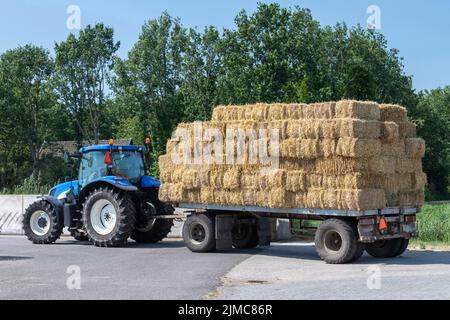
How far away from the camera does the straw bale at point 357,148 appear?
Result: 541 inches

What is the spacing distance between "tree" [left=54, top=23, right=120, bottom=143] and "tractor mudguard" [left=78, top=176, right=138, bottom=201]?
3871 centimetres

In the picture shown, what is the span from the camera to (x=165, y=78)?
2327 inches

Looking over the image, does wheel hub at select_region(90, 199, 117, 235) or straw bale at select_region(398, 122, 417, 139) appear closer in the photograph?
straw bale at select_region(398, 122, 417, 139)

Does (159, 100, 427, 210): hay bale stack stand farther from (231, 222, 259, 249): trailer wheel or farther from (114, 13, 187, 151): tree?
(114, 13, 187, 151): tree

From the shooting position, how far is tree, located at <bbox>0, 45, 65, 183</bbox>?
56.8 m

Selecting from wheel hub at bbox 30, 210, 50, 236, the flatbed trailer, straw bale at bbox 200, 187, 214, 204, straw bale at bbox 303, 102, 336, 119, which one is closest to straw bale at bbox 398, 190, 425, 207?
the flatbed trailer

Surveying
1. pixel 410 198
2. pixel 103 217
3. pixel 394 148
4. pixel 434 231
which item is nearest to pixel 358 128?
pixel 394 148

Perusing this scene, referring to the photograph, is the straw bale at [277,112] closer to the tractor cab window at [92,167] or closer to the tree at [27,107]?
the tractor cab window at [92,167]

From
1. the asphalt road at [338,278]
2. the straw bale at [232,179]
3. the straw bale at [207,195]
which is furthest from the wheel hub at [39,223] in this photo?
the asphalt road at [338,278]

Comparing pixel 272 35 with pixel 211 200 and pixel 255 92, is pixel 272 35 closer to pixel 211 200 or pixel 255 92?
pixel 255 92

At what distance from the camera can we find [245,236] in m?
17.5

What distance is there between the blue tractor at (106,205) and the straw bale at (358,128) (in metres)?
5.58

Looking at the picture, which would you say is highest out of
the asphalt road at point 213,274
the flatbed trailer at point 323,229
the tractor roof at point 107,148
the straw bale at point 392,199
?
the tractor roof at point 107,148
